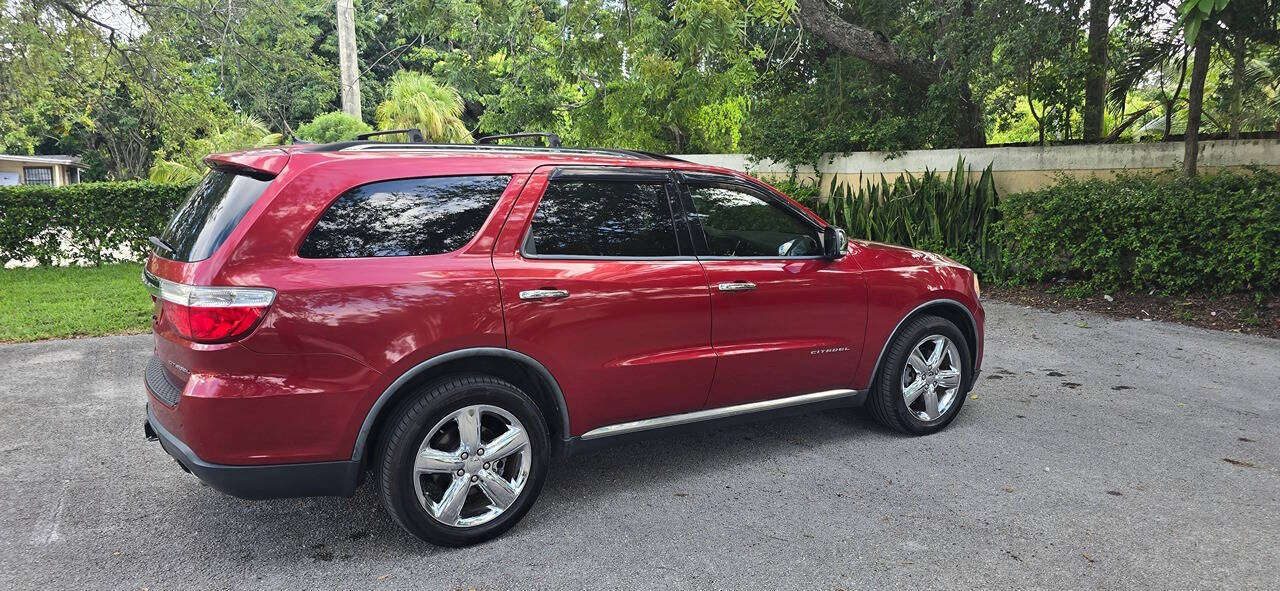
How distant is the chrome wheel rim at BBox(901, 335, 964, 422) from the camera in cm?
487

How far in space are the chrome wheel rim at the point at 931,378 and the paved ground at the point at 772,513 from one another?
19 cm

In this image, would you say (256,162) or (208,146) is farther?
(208,146)

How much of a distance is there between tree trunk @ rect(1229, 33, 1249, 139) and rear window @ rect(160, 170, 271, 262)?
31.1 feet

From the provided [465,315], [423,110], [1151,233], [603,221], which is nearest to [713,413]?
[603,221]

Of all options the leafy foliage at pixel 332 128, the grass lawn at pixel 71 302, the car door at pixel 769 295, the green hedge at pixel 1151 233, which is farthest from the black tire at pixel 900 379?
the leafy foliage at pixel 332 128

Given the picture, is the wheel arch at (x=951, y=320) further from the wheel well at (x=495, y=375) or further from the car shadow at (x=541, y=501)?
the wheel well at (x=495, y=375)

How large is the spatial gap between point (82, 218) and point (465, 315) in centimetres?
1161

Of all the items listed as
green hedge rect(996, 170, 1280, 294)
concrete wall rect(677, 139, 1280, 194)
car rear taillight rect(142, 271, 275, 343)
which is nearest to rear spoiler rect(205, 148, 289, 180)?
car rear taillight rect(142, 271, 275, 343)

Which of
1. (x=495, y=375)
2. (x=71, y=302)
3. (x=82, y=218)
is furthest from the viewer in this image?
(x=82, y=218)

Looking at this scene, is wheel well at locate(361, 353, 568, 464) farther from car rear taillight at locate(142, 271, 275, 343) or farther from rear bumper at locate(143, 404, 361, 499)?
car rear taillight at locate(142, 271, 275, 343)

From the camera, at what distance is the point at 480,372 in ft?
11.6

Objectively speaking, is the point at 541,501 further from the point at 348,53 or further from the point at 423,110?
the point at 423,110

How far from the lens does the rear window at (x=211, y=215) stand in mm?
3197

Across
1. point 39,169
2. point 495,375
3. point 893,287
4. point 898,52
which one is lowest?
point 495,375
